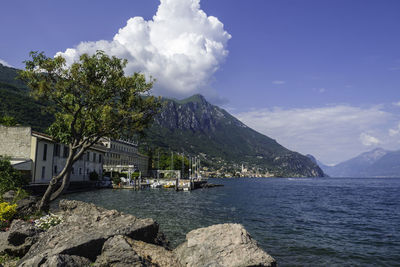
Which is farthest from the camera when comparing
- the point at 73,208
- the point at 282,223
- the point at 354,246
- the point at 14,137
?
the point at 14,137

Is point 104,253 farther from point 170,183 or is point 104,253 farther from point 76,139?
point 170,183

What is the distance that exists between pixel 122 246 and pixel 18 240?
218 inches

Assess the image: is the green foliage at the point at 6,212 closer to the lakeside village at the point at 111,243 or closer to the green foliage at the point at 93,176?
the lakeside village at the point at 111,243

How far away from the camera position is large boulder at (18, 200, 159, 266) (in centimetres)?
905

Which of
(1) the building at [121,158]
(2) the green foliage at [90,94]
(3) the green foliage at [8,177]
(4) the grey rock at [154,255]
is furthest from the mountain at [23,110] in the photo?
(4) the grey rock at [154,255]

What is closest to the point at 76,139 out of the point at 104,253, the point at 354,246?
the point at 104,253

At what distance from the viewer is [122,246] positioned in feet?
28.3

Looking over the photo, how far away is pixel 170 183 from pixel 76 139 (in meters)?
73.6

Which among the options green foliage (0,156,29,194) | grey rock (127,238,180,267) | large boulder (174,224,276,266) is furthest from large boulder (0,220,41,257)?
green foliage (0,156,29,194)

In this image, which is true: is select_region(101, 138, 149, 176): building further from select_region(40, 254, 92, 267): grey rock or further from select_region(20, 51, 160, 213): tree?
select_region(40, 254, 92, 267): grey rock

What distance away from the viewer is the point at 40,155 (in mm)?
48438

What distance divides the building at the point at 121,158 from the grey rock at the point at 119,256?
97.0 metres

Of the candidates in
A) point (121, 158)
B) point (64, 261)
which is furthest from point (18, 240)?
point (121, 158)

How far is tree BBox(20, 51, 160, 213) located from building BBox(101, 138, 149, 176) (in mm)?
83298
